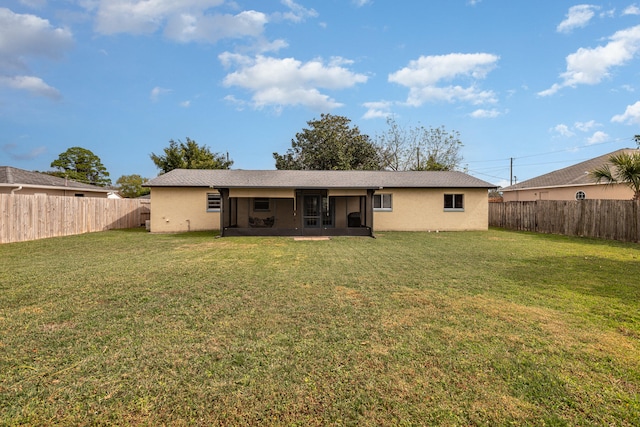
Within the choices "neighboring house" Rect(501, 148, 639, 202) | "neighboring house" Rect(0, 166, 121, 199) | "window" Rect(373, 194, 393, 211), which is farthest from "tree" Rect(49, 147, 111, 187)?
"neighboring house" Rect(501, 148, 639, 202)

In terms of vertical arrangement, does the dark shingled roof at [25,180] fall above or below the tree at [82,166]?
below

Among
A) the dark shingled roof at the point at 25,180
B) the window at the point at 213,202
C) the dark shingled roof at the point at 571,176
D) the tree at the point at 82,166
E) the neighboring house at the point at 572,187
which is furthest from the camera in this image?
the tree at the point at 82,166

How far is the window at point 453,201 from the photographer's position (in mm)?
17234

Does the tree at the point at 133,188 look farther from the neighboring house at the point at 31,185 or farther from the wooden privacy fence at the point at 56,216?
the wooden privacy fence at the point at 56,216

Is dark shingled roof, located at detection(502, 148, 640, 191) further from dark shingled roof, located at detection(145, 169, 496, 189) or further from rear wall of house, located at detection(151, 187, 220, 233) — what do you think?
rear wall of house, located at detection(151, 187, 220, 233)

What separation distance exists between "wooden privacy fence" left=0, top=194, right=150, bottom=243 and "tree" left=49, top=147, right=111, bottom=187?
3755 centimetres

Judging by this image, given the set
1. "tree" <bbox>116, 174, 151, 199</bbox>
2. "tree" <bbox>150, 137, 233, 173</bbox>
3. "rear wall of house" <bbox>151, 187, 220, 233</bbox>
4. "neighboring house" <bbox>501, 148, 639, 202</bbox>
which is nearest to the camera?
"rear wall of house" <bbox>151, 187, 220, 233</bbox>

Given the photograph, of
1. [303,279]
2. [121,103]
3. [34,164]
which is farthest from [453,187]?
[34,164]

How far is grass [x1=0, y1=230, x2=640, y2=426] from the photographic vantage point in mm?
2209

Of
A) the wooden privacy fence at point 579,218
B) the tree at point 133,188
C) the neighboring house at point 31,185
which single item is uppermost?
the tree at point 133,188

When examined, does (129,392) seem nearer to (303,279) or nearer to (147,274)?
(303,279)

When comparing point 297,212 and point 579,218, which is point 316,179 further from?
point 579,218

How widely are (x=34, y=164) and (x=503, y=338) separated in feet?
209

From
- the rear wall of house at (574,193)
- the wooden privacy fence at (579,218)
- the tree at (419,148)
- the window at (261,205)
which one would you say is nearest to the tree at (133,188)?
the window at (261,205)
